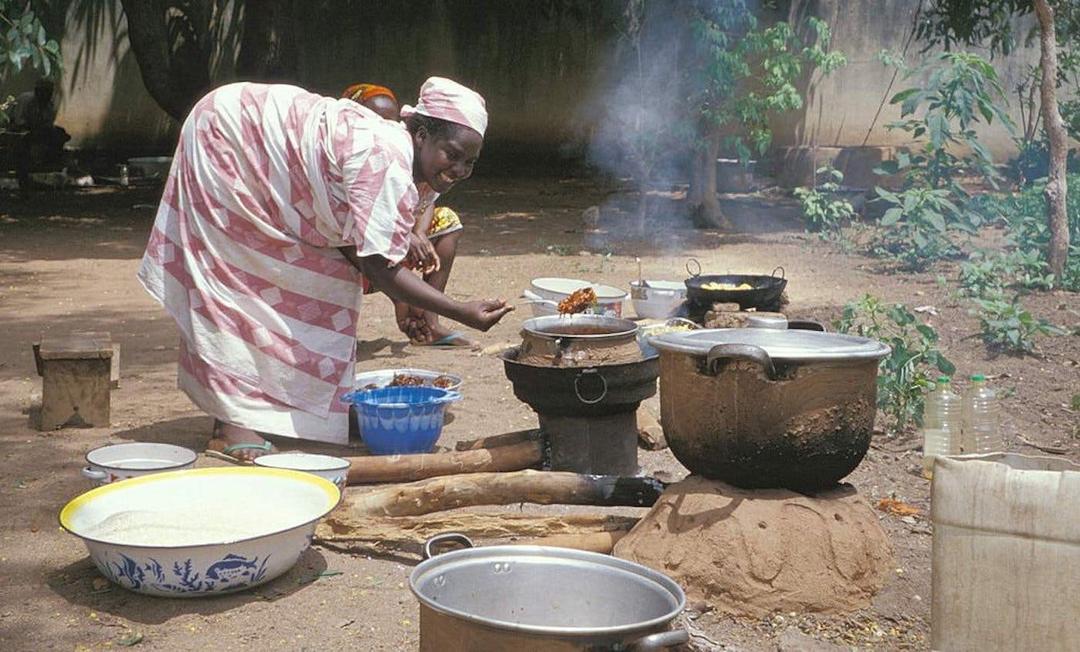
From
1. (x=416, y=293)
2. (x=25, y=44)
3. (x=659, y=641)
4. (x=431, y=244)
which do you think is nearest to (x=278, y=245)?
(x=416, y=293)

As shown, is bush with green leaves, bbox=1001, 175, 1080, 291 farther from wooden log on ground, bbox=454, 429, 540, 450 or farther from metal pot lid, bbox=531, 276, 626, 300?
wooden log on ground, bbox=454, 429, 540, 450

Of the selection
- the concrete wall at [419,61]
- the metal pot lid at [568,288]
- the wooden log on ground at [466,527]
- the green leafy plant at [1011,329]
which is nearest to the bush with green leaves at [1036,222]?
the green leafy plant at [1011,329]

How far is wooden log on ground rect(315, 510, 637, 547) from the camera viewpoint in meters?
3.77

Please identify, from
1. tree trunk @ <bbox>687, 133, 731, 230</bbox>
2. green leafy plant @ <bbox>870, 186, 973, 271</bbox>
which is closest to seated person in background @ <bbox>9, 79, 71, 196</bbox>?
tree trunk @ <bbox>687, 133, 731, 230</bbox>

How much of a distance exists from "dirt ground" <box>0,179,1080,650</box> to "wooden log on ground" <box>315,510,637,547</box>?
70 mm

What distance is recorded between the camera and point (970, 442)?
4902 mm

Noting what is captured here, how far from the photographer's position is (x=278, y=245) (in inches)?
181

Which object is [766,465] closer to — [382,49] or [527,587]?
[527,587]

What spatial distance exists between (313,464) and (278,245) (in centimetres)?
96

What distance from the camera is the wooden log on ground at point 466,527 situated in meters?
3.77

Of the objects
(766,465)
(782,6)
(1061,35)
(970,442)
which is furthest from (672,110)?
(766,465)

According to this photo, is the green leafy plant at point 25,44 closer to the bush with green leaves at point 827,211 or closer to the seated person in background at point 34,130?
the seated person in background at point 34,130

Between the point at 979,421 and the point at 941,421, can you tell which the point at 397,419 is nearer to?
the point at 941,421

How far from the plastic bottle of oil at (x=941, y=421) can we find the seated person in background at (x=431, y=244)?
8.73 ft
